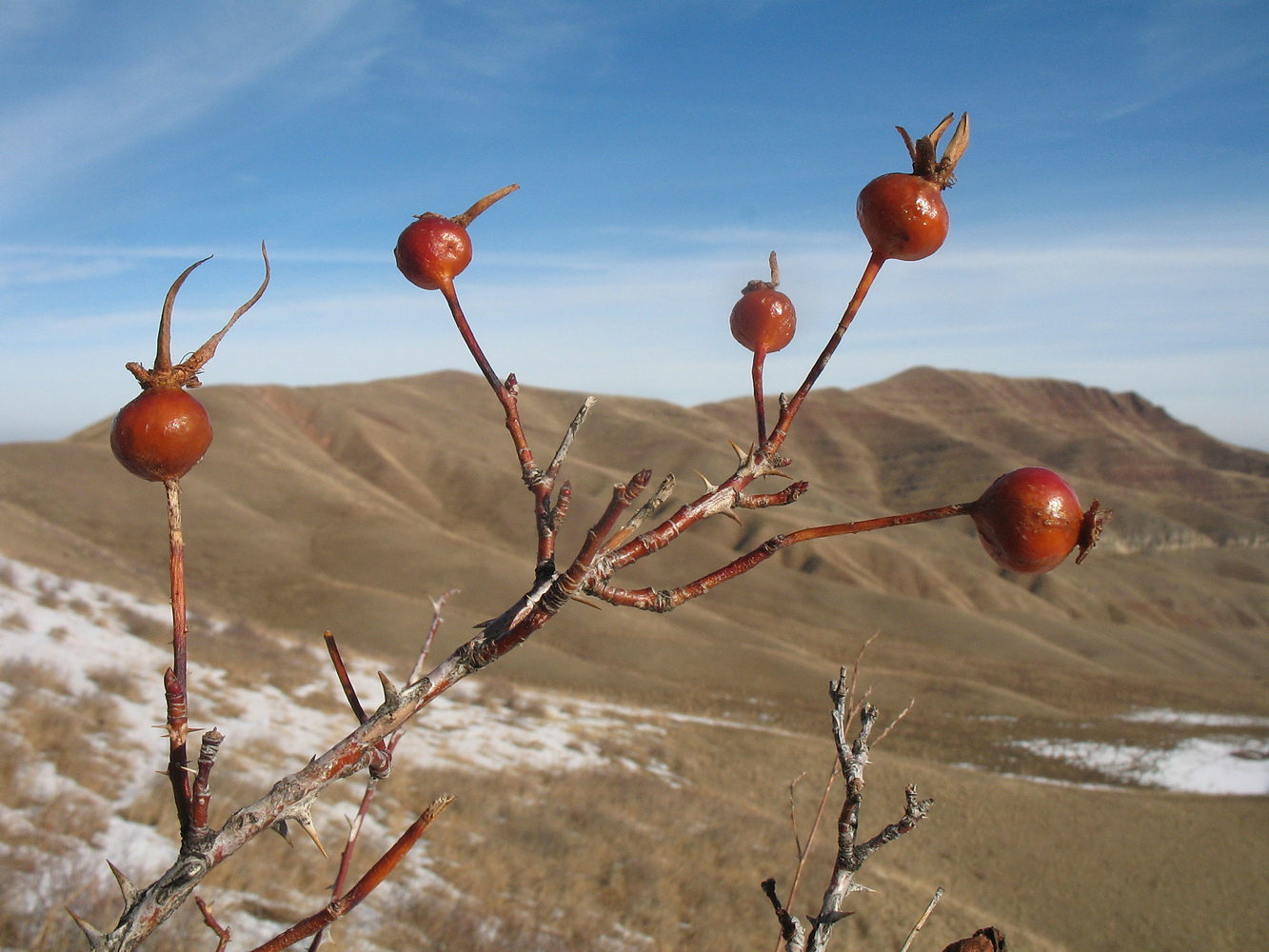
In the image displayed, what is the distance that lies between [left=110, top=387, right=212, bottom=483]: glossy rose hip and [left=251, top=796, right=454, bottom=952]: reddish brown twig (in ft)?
1.68

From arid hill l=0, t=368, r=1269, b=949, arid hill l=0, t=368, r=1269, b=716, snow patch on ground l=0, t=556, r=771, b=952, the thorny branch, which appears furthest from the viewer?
arid hill l=0, t=368, r=1269, b=716

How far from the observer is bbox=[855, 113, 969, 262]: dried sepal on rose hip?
1.18m

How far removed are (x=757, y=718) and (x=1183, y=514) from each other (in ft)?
273

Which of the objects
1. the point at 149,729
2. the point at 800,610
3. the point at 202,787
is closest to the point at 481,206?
the point at 202,787

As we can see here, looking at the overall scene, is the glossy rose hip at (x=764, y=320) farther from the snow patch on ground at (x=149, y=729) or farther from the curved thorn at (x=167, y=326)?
the snow patch on ground at (x=149, y=729)

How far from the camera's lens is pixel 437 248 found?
1.32 metres

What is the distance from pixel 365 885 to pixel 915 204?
45.0 inches

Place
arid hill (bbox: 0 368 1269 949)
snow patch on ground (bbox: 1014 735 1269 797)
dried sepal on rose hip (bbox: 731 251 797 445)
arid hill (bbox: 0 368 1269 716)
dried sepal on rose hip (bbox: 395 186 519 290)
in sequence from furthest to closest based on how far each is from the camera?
arid hill (bbox: 0 368 1269 716)
snow patch on ground (bbox: 1014 735 1269 797)
arid hill (bbox: 0 368 1269 949)
dried sepal on rose hip (bbox: 731 251 797 445)
dried sepal on rose hip (bbox: 395 186 519 290)

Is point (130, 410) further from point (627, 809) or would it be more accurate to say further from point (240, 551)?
point (240, 551)

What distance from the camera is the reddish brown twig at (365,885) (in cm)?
98

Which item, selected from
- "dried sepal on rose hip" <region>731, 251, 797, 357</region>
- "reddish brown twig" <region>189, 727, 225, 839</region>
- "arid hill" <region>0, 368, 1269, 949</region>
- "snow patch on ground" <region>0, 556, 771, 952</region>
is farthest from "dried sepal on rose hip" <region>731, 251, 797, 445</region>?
"snow patch on ground" <region>0, 556, 771, 952</region>

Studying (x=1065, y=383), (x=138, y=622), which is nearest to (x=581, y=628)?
(x=138, y=622)

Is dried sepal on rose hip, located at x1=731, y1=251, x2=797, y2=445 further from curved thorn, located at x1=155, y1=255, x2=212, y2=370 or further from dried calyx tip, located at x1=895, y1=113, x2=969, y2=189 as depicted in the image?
curved thorn, located at x1=155, y1=255, x2=212, y2=370

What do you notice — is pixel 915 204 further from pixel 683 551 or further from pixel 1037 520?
pixel 683 551
